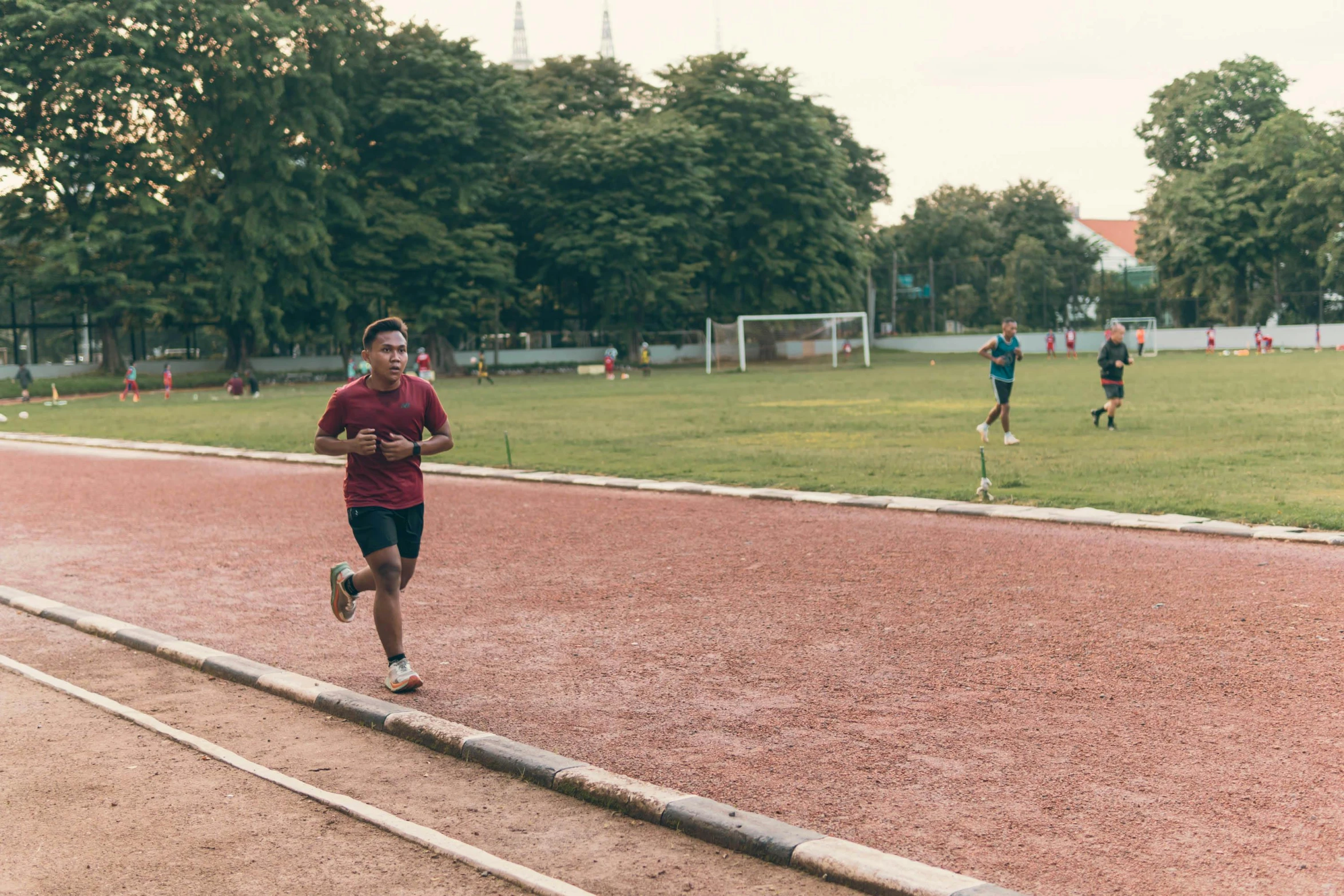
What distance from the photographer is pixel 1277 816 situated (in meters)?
4.63

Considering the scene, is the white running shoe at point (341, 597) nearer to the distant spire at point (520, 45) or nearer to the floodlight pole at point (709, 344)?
the floodlight pole at point (709, 344)

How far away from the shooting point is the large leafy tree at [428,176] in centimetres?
5781

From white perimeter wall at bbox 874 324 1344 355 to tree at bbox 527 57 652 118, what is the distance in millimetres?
21053

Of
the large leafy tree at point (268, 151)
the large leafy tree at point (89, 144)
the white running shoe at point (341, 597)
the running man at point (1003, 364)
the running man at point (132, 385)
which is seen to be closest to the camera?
the white running shoe at point (341, 597)

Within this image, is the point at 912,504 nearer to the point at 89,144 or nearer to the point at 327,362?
the point at 89,144

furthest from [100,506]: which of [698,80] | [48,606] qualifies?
[698,80]

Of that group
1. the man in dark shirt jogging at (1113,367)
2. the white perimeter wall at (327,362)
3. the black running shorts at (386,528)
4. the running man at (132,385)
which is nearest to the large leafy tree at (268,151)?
the white perimeter wall at (327,362)

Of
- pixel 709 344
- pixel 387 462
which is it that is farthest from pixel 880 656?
pixel 709 344

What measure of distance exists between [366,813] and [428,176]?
57776 millimetres

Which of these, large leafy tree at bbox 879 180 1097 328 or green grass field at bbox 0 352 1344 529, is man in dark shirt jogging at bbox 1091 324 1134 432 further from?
large leafy tree at bbox 879 180 1097 328

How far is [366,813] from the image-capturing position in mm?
5039

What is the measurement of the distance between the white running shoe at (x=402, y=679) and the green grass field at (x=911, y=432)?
7.94 meters

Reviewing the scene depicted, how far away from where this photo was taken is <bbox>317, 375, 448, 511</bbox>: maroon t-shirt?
22.3 feet

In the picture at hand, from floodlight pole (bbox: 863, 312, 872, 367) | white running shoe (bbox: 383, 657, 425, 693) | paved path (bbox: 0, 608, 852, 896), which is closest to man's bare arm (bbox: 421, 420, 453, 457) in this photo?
white running shoe (bbox: 383, 657, 425, 693)
